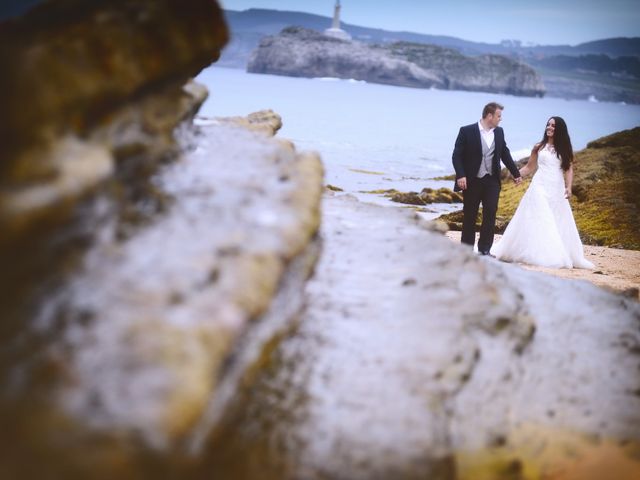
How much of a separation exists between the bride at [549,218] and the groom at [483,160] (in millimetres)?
663

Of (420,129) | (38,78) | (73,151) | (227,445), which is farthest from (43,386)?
(420,129)

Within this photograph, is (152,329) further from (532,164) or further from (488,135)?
(532,164)

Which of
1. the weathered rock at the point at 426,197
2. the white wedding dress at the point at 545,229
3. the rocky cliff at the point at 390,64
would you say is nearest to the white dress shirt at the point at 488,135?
the white wedding dress at the point at 545,229

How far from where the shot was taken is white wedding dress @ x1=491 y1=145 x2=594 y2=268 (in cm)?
817

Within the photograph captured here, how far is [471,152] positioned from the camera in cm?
777

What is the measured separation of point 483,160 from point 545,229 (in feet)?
5.21

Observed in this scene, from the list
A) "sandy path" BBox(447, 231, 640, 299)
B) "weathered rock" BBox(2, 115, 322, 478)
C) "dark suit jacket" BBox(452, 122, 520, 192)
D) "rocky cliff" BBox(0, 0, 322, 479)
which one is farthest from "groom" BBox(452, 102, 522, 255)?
"weathered rock" BBox(2, 115, 322, 478)

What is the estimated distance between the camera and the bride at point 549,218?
817 centimetres

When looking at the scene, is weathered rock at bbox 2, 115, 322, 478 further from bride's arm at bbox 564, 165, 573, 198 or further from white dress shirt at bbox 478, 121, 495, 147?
bride's arm at bbox 564, 165, 573, 198

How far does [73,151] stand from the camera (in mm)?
2398

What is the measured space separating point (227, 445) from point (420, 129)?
47.1 m

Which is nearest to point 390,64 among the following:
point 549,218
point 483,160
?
point 549,218

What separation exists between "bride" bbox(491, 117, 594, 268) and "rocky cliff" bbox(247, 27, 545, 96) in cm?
16275

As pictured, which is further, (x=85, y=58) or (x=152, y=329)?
(x=85, y=58)
